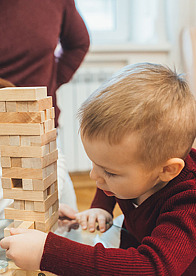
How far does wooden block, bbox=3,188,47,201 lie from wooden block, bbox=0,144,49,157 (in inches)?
2.8

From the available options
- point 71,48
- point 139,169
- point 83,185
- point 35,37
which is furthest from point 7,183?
point 83,185

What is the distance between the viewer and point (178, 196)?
685 millimetres

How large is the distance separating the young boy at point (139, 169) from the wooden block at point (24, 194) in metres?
0.06

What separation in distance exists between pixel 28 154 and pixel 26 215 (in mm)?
123

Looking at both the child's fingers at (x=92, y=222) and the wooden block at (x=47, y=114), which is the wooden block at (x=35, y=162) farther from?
the child's fingers at (x=92, y=222)

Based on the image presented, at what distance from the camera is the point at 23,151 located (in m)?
0.65

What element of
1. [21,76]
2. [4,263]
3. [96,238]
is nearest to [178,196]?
[96,238]

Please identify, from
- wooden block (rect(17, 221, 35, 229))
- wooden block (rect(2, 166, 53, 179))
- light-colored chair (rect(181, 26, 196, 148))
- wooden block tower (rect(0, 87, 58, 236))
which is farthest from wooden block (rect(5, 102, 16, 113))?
light-colored chair (rect(181, 26, 196, 148))

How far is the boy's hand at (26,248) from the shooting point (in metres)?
0.60

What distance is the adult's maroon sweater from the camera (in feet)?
4.03

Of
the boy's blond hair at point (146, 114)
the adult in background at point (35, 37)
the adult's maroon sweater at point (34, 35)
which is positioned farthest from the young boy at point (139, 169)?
the adult's maroon sweater at point (34, 35)

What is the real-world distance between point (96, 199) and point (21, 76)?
1.89 ft

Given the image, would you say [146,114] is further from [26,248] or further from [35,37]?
[35,37]

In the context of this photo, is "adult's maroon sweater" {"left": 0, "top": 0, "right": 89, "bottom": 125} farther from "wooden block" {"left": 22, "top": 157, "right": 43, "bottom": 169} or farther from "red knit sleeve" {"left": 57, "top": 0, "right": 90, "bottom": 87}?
"wooden block" {"left": 22, "top": 157, "right": 43, "bottom": 169}
